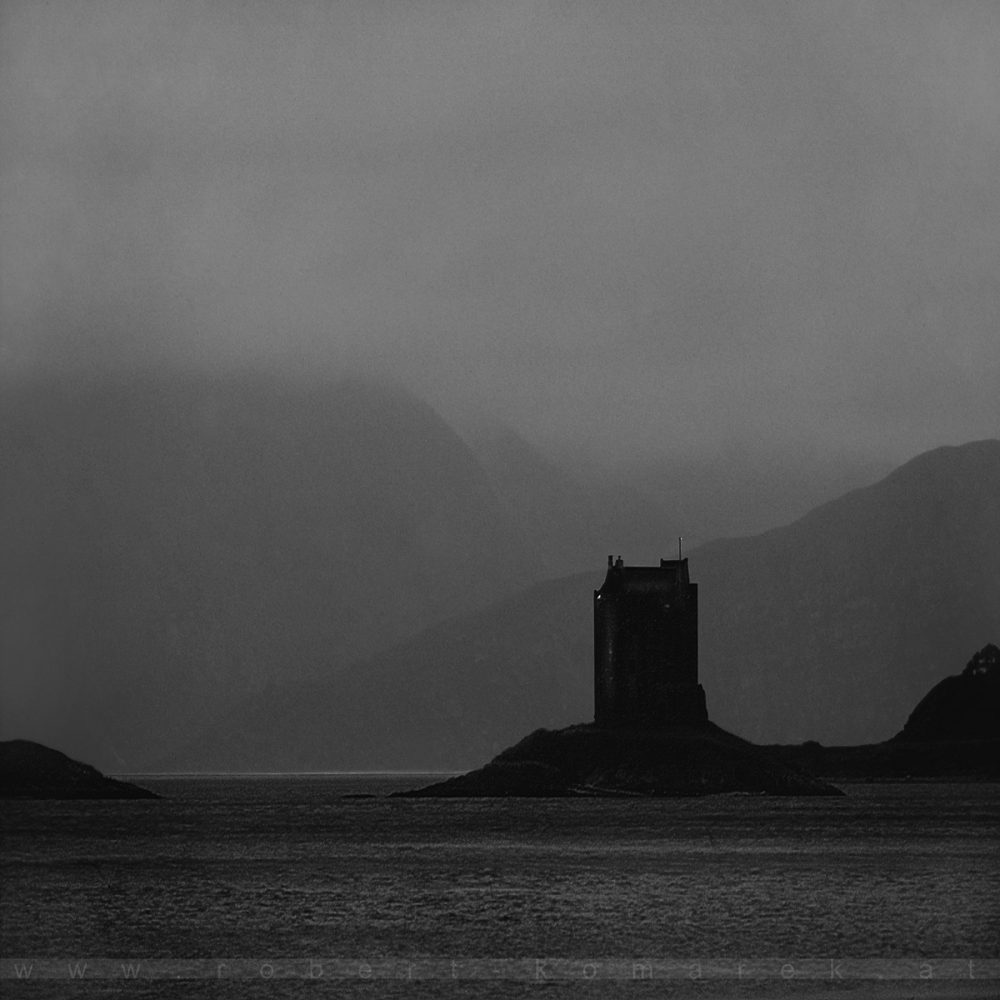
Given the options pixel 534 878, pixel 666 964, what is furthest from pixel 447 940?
pixel 534 878

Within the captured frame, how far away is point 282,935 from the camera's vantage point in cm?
7638

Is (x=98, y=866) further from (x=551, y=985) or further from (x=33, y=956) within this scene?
(x=551, y=985)

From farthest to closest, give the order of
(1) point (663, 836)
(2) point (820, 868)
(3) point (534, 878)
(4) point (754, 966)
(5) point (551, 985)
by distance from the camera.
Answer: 1. (1) point (663, 836)
2. (2) point (820, 868)
3. (3) point (534, 878)
4. (4) point (754, 966)
5. (5) point (551, 985)

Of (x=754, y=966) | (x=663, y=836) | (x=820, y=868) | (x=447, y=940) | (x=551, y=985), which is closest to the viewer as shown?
(x=551, y=985)

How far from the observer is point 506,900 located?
91.7 meters

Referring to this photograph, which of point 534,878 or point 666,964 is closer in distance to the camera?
point 666,964

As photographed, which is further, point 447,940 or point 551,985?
point 447,940

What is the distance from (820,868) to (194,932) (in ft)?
154

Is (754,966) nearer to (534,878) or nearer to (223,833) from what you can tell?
(534,878)

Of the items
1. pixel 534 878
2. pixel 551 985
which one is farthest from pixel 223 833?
pixel 551 985

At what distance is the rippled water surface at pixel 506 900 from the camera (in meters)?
68.0

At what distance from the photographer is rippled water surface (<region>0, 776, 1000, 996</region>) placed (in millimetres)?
68000

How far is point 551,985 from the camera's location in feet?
192

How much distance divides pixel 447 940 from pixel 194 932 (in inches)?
422
